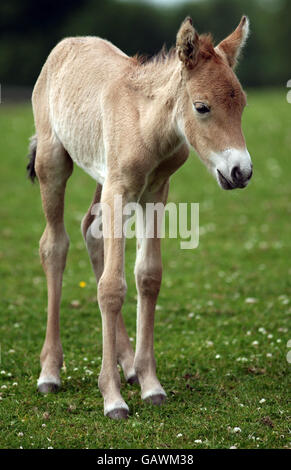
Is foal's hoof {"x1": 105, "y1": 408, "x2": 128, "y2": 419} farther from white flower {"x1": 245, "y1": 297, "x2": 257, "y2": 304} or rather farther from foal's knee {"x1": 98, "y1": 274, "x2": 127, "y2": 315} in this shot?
white flower {"x1": 245, "y1": 297, "x2": 257, "y2": 304}

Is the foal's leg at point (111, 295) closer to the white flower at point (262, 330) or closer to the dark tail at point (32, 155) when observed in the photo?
the dark tail at point (32, 155)

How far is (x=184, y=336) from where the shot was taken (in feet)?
25.5

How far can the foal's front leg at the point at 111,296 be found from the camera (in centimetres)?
562

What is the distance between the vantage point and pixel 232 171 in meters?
4.88

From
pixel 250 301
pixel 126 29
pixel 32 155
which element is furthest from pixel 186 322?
pixel 126 29

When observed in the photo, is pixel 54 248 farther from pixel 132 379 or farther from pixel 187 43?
pixel 187 43

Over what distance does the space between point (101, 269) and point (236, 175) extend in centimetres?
233

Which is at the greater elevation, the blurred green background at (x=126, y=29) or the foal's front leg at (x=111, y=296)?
the foal's front leg at (x=111, y=296)

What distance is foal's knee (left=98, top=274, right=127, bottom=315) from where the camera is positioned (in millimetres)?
5621

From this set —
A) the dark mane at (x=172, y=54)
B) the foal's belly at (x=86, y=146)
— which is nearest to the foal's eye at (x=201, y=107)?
the dark mane at (x=172, y=54)

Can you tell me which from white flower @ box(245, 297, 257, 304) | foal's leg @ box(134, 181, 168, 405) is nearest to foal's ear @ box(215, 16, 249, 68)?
foal's leg @ box(134, 181, 168, 405)

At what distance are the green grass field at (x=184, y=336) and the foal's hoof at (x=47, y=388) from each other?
4.1 inches

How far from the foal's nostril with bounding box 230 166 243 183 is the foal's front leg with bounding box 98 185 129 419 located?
3.61 ft

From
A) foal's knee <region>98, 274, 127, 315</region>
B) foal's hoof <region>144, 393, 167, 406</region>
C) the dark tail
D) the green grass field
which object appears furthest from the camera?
the dark tail
